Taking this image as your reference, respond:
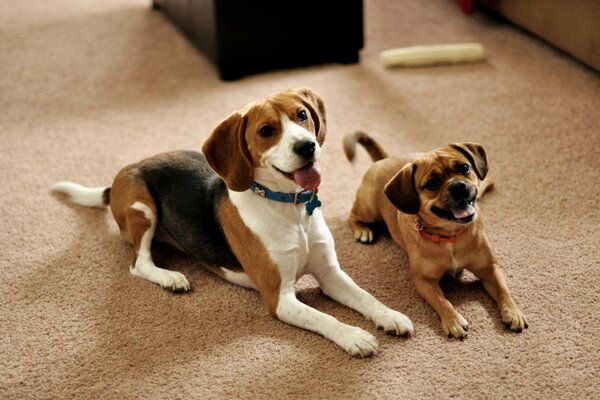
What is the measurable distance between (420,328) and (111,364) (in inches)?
36.8

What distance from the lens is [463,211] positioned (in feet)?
7.25

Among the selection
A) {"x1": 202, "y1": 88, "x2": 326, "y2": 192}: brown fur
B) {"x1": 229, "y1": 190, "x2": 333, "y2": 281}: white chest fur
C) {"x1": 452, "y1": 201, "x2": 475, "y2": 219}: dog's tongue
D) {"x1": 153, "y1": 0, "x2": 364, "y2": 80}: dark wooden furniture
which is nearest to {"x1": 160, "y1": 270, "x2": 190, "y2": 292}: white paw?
{"x1": 229, "y1": 190, "x2": 333, "y2": 281}: white chest fur

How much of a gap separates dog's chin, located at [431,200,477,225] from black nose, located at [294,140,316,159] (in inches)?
16.7

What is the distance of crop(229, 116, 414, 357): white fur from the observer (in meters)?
2.17

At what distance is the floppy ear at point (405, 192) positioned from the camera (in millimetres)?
2275

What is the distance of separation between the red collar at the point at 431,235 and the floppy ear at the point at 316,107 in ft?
1.33

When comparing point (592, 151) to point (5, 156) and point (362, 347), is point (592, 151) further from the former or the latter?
point (5, 156)

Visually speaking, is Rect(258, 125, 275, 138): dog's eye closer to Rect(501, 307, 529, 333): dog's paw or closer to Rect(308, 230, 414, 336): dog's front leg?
Rect(308, 230, 414, 336): dog's front leg

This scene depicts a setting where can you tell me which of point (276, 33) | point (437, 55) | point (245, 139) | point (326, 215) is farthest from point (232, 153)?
point (437, 55)

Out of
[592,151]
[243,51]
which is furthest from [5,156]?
[592,151]

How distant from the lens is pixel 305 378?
6.98 ft

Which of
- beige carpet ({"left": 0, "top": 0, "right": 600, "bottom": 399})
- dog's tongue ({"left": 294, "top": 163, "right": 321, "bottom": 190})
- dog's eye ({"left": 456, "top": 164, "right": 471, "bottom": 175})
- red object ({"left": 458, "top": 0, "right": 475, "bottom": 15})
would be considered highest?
dog's tongue ({"left": 294, "top": 163, "right": 321, "bottom": 190})

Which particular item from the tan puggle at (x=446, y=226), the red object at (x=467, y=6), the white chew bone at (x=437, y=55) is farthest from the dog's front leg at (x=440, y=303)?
the red object at (x=467, y=6)

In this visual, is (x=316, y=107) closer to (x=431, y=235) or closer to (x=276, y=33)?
(x=431, y=235)
